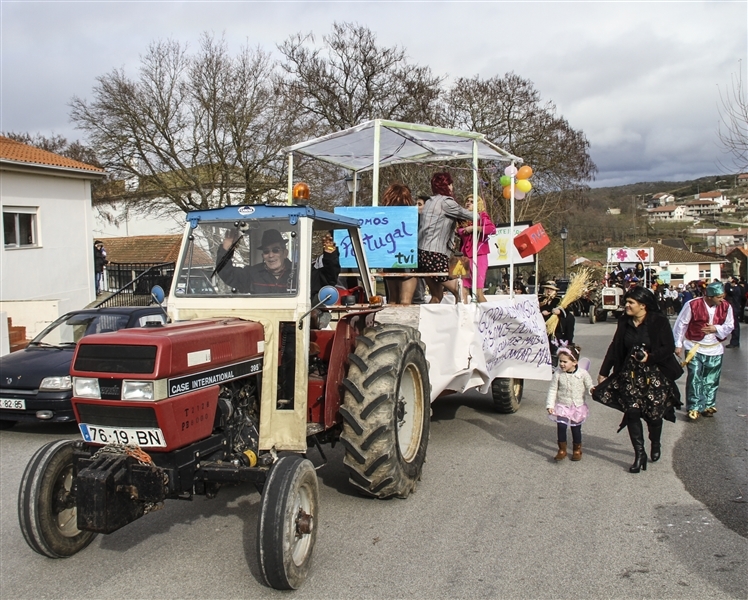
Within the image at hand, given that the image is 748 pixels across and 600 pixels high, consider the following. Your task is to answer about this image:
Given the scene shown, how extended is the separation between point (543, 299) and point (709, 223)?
120 m

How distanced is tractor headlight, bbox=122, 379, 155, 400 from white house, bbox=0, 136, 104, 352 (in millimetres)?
17088

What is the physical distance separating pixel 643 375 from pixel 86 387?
16.6 feet

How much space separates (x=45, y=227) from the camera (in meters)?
22.0

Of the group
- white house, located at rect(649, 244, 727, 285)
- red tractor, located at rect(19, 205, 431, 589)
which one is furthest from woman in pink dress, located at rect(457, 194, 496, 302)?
white house, located at rect(649, 244, 727, 285)

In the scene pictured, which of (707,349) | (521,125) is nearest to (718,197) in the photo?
(521,125)

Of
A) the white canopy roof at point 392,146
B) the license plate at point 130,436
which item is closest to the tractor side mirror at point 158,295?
the license plate at point 130,436

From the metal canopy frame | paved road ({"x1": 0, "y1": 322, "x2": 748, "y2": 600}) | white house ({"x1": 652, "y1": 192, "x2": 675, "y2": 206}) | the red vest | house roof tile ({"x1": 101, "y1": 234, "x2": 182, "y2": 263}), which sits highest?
white house ({"x1": 652, "y1": 192, "x2": 675, "y2": 206})

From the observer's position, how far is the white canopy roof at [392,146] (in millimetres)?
7211

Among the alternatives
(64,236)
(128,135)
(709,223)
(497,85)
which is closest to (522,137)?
(497,85)

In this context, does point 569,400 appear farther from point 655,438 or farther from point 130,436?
point 130,436

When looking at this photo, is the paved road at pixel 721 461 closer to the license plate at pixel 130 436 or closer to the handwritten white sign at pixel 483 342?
the handwritten white sign at pixel 483 342

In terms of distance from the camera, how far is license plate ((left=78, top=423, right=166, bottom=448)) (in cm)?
399

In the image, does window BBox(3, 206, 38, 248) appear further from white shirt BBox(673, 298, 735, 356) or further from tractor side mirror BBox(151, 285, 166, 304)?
white shirt BBox(673, 298, 735, 356)

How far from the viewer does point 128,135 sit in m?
25.5
